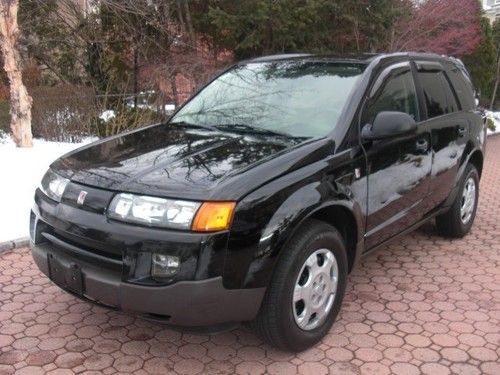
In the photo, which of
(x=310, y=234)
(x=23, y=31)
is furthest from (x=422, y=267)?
(x=23, y=31)

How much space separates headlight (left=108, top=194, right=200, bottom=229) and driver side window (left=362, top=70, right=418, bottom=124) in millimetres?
1510

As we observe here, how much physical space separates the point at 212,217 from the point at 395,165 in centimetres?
167

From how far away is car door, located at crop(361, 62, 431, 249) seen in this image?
11.7 ft

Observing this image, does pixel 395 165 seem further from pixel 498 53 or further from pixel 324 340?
pixel 498 53

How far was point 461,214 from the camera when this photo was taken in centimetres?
514

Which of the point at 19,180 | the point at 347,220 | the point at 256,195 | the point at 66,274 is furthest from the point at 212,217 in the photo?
the point at 19,180

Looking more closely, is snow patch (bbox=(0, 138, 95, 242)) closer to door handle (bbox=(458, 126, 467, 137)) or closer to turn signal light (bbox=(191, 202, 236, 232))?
turn signal light (bbox=(191, 202, 236, 232))

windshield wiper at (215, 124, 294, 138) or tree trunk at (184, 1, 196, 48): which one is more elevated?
tree trunk at (184, 1, 196, 48)

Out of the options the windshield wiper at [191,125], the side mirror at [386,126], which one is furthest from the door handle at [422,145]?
the windshield wiper at [191,125]

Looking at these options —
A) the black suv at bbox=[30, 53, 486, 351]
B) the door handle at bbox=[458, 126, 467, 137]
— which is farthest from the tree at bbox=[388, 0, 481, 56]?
the black suv at bbox=[30, 53, 486, 351]

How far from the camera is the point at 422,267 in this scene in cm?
458

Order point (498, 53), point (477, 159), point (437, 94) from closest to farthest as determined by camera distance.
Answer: point (437, 94), point (477, 159), point (498, 53)

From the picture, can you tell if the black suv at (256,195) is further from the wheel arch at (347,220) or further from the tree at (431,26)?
the tree at (431,26)

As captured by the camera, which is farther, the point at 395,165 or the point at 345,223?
the point at 395,165
